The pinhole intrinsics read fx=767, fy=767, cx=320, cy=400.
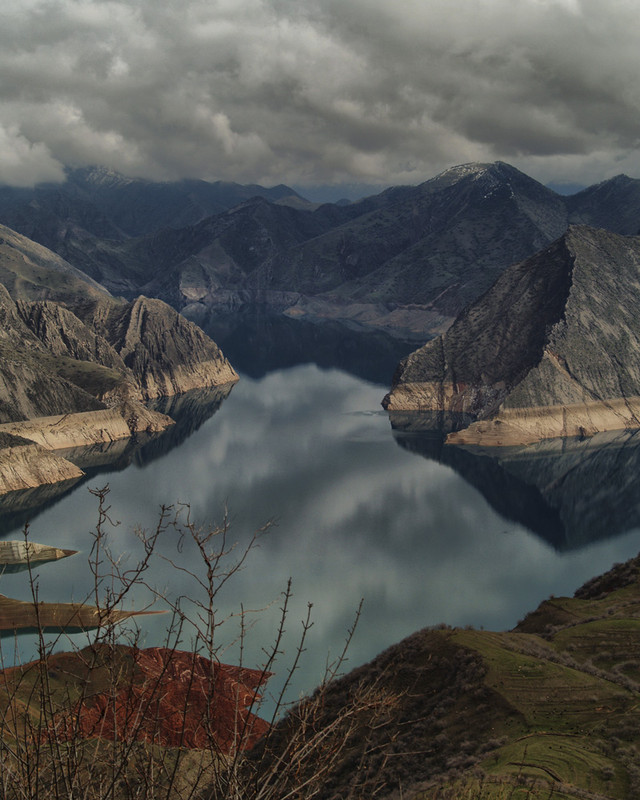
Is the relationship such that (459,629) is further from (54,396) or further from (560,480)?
(54,396)

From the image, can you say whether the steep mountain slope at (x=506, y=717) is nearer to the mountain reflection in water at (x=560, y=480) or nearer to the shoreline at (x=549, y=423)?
the mountain reflection in water at (x=560, y=480)

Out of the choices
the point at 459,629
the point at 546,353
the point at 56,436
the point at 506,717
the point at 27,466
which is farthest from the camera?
the point at 546,353

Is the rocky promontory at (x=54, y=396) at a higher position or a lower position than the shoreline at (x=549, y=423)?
higher

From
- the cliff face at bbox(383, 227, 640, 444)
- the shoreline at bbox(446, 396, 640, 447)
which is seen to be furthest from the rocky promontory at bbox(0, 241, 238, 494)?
the shoreline at bbox(446, 396, 640, 447)

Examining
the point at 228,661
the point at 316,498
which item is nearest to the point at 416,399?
the point at 316,498

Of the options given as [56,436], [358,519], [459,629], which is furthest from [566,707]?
[56,436]

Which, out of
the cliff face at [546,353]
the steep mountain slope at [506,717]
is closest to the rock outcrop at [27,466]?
the cliff face at [546,353]

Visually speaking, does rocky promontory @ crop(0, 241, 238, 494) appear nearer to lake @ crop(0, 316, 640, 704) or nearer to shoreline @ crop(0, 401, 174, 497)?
shoreline @ crop(0, 401, 174, 497)
